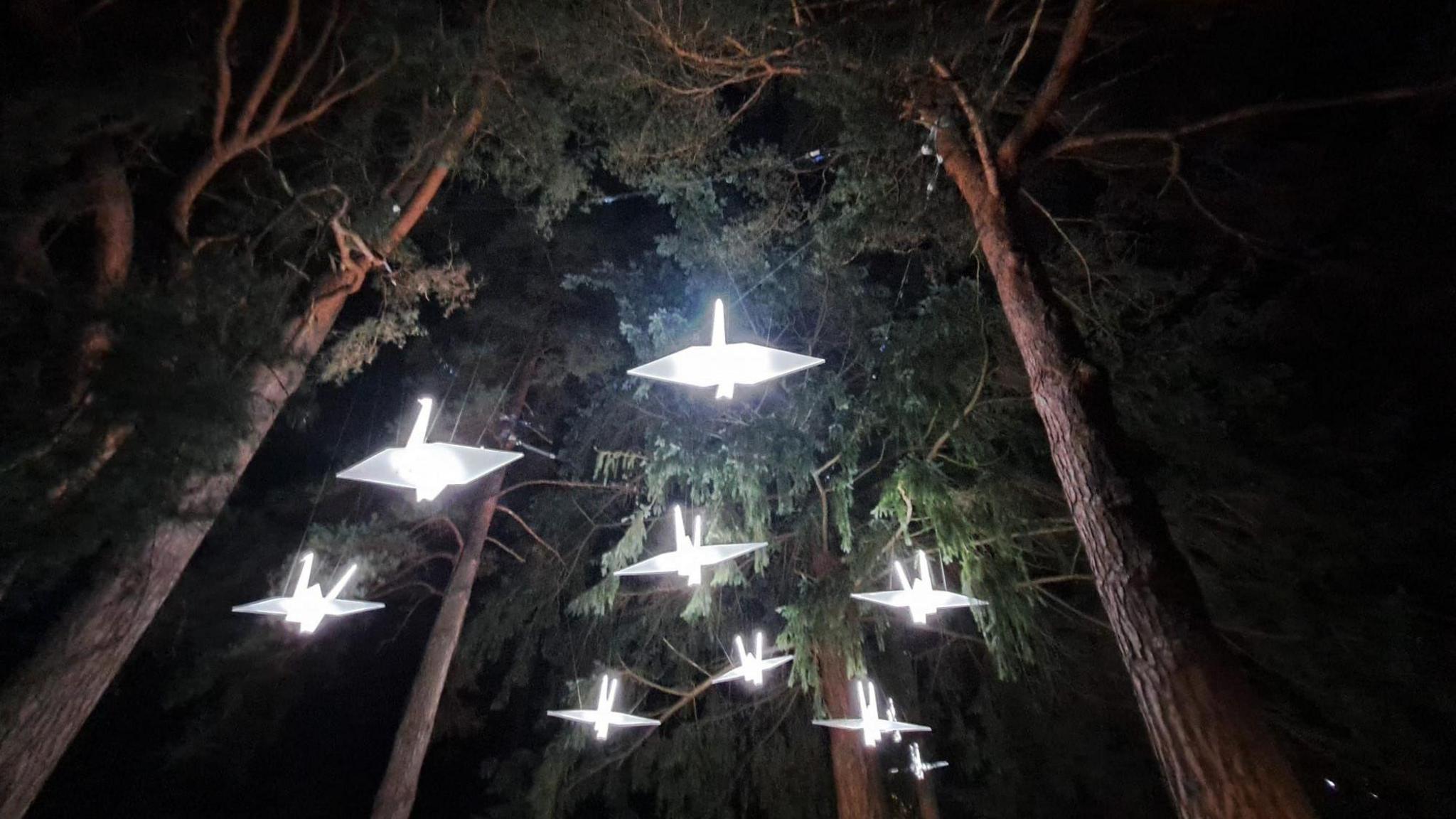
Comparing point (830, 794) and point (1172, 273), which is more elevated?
point (1172, 273)

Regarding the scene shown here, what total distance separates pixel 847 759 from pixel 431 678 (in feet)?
16.1

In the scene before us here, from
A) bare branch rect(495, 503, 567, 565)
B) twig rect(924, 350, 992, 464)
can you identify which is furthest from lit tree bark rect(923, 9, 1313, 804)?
bare branch rect(495, 503, 567, 565)

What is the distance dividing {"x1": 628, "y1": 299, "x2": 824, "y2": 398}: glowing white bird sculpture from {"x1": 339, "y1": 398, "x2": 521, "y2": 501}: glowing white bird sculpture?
687mm

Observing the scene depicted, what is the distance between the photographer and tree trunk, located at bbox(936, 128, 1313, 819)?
6.56 ft

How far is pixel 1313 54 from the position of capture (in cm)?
440

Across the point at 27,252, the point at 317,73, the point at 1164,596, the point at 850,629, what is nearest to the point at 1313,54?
the point at 1164,596

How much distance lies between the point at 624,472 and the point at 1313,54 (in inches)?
284

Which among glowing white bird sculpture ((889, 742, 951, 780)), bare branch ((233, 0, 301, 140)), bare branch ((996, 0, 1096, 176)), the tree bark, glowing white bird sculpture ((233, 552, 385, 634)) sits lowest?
the tree bark

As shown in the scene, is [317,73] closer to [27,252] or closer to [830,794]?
[27,252]

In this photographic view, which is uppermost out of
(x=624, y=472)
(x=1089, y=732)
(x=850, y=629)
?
(x=624, y=472)

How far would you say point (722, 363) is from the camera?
248 cm

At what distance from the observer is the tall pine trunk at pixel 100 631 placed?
3.03 m

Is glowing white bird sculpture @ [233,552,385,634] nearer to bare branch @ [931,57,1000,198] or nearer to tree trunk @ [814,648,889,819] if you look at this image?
tree trunk @ [814,648,889,819]

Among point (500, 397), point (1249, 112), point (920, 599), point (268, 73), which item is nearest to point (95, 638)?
point (268, 73)
